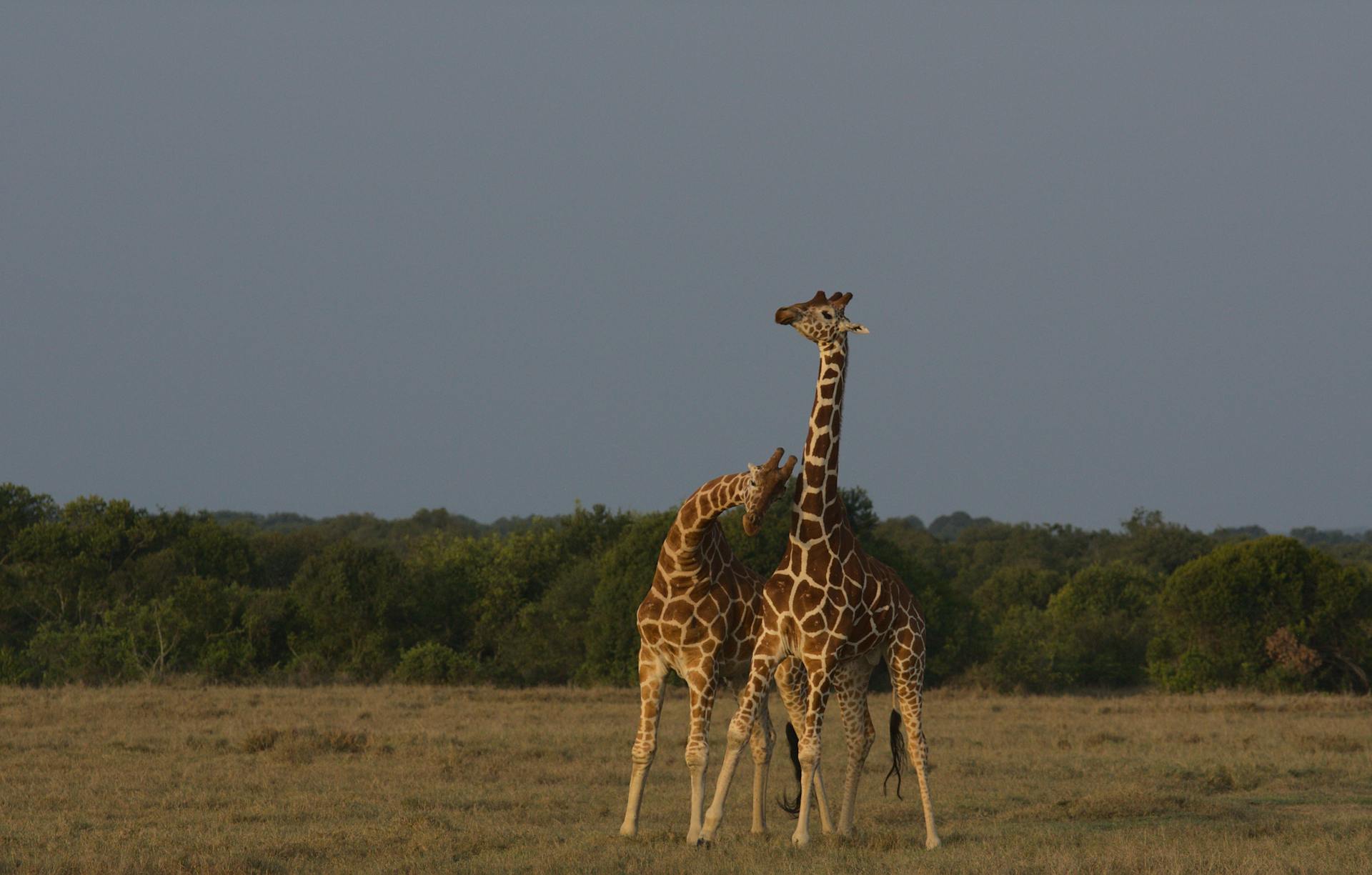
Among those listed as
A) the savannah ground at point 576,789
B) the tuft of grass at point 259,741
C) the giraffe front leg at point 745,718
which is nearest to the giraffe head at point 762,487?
the giraffe front leg at point 745,718

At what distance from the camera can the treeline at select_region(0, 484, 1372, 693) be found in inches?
1250

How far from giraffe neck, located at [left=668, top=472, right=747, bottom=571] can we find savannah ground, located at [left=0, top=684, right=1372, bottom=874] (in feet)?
7.55

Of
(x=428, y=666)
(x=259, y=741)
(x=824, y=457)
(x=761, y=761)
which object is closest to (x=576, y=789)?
(x=761, y=761)

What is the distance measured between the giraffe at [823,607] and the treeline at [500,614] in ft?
60.9

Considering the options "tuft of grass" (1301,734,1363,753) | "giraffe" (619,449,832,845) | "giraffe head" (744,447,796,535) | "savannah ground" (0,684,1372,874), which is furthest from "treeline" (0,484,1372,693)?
"giraffe head" (744,447,796,535)

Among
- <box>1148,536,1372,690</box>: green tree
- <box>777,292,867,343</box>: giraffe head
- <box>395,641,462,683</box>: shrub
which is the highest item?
<box>777,292,867,343</box>: giraffe head

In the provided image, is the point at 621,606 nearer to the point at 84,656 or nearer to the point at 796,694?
the point at 84,656

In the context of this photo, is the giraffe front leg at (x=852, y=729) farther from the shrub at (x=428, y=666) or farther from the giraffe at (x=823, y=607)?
the shrub at (x=428, y=666)

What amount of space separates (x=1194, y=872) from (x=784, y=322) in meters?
4.99

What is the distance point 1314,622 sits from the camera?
31.7 metres

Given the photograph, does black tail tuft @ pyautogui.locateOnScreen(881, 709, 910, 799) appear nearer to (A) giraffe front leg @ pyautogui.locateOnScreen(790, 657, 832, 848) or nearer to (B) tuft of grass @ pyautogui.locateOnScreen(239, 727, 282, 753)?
(A) giraffe front leg @ pyautogui.locateOnScreen(790, 657, 832, 848)

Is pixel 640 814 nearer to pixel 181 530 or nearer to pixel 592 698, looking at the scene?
pixel 592 698

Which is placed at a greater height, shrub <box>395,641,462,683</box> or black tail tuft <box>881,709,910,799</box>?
black tail tuft <box>881,709,910,799</box>

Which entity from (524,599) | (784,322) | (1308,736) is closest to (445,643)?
(524,599)
